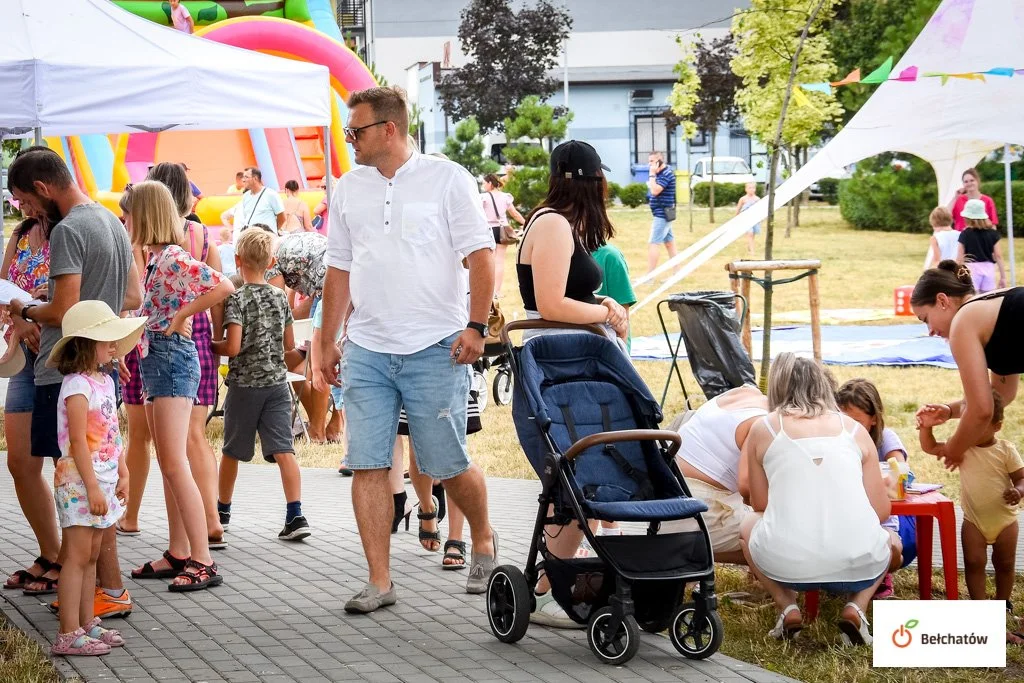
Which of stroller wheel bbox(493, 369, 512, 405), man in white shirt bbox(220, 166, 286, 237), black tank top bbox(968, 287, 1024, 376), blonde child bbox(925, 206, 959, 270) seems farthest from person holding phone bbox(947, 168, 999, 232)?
black tank top bbox(968, 287, 1024, 376)

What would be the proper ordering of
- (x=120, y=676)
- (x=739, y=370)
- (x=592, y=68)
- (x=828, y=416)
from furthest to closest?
(x=592, y=68)
(x=739, y=370)
(x=828, y=416)
(x=120, y=676)

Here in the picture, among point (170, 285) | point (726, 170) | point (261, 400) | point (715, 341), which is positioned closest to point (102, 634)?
point (170, 285)

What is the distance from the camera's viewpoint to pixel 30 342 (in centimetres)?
536

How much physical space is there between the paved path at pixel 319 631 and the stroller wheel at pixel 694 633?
5 cm

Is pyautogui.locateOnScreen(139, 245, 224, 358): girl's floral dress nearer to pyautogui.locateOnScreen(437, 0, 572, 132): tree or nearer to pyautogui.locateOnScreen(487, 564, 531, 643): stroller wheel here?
pyautogui.locateOnScreen(487, 564, 531, 643): stroller wheel

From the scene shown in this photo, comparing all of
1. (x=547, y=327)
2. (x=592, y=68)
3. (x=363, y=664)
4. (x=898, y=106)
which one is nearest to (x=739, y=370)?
(x=898, y=106)

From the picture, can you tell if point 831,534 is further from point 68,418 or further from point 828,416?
point 68,418

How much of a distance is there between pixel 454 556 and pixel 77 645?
77.6 inches

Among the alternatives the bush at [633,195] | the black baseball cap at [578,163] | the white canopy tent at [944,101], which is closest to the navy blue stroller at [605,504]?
the black baseball cap at [578,163]

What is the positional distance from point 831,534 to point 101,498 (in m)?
2.70

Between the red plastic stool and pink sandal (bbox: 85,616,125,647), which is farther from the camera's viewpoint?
the red plastic stool

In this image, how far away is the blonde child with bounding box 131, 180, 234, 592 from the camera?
19.1 feet

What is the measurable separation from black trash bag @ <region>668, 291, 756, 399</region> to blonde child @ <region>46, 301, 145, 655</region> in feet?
19.4

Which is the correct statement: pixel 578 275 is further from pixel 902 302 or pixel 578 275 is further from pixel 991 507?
pixel 902 302
